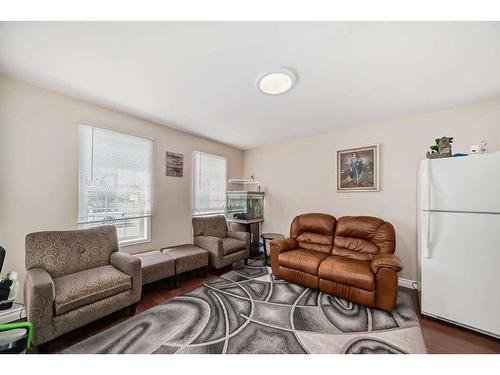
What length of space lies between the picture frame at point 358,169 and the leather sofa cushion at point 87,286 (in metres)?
3.19

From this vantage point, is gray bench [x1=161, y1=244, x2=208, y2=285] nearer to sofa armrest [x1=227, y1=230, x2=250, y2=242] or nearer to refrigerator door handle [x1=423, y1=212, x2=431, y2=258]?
sofa armrest [x1=227, y1=230, x2=250, y2=242]

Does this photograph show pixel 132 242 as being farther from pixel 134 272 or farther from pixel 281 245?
pixel 281 245

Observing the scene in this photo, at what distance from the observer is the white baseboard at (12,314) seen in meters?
1.74

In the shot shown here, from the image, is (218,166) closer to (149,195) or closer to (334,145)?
(149,195)

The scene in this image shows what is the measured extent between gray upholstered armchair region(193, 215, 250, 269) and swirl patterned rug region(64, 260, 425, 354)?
0.55 meters

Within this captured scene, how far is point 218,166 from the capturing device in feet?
13.3

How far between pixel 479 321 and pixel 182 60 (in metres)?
3.40

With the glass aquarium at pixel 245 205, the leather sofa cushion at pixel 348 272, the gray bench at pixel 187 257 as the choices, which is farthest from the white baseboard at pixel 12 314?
the leather sofa cushion at pixel 348 272

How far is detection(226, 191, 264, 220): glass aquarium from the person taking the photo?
12.6ft

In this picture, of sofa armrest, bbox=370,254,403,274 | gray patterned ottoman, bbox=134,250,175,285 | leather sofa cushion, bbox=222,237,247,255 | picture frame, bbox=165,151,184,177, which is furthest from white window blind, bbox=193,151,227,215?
sofa armrest, bbox=370,254,403,274

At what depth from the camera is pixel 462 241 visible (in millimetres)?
1774

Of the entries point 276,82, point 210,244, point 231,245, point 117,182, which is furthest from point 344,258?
point 117,182

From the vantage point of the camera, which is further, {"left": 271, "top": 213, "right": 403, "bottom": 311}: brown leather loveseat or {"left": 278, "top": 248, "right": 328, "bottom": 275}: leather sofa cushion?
{"left": 278, "top": 248, "right": 328, "bottom": 275}: leather sofa cushion

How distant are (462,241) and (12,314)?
13.9ft
